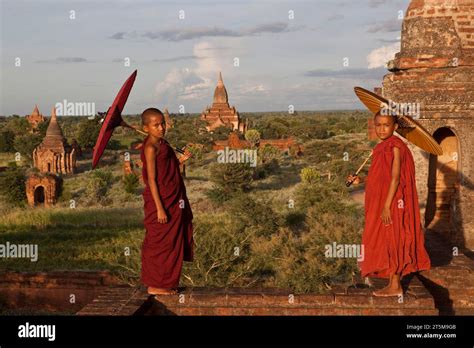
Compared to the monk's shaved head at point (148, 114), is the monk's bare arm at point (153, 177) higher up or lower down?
lower down

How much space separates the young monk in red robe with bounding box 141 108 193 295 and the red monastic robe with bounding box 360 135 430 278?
1.46 metres

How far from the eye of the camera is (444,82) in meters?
7.09

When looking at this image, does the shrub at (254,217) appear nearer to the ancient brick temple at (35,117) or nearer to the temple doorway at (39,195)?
the temple doorway at (39,195)

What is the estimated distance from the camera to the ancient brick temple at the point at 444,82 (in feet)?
23.2

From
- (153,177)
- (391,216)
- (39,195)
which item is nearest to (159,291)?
(153,177)

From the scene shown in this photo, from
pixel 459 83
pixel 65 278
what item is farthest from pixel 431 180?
pixel 65 278

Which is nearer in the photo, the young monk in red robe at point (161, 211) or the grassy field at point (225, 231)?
the young monk in red robe at point (161, 211)

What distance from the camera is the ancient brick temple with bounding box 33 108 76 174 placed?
112ft

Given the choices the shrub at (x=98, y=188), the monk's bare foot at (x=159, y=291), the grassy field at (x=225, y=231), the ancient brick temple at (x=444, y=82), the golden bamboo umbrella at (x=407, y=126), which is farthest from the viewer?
the shrub at (x=98, y=188)

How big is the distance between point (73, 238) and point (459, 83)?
537 inches

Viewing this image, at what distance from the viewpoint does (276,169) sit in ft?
107

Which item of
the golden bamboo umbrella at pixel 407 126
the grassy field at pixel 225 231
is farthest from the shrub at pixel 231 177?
the golden bamboo umbrella at pixel 407 126

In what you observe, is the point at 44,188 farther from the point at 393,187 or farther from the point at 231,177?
the point at 393,187

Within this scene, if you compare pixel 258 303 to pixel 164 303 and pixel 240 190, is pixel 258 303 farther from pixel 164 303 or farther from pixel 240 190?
pixel 240 190
